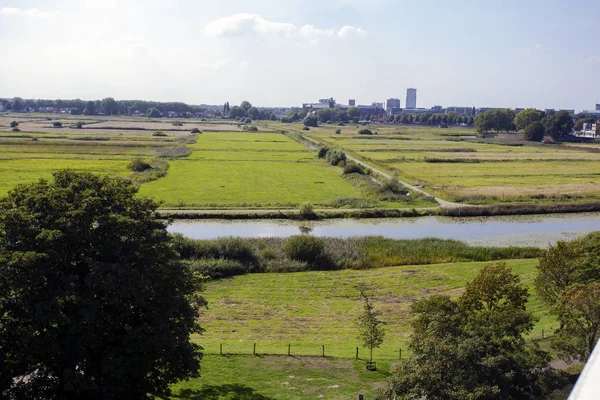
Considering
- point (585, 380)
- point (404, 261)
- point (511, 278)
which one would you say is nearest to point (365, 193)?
point (404, 261)

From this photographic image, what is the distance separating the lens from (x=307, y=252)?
34.6m

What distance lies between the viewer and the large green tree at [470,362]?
43.5 feet

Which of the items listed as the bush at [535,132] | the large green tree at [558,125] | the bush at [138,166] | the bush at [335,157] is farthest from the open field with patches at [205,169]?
the large green tree at [558,125]

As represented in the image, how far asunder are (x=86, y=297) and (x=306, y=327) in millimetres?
12579

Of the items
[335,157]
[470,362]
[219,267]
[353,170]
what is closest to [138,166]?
[353,170]

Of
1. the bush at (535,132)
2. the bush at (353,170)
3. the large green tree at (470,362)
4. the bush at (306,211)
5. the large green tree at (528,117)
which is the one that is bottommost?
the bush at (306,211)

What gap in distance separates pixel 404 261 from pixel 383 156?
6002 centimetres

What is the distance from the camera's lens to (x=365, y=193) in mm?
58562

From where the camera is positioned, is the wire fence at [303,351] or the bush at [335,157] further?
the bush at [335,157]

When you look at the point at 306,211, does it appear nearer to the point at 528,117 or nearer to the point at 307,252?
the point at 307,252

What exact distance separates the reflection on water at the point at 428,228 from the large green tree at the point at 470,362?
26136 mm

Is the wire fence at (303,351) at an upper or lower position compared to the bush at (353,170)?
lower

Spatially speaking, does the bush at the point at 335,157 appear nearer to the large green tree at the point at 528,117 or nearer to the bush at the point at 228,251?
the bush at the point at 228,251

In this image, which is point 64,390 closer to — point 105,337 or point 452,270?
point 105,337
